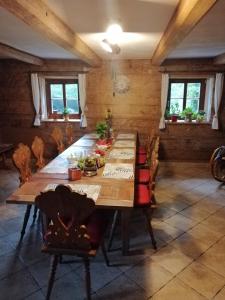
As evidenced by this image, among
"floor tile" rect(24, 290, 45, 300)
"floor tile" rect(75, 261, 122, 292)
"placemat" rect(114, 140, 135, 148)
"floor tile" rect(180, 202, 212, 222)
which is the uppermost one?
"placemat" rect(114, 140, 135, 148)

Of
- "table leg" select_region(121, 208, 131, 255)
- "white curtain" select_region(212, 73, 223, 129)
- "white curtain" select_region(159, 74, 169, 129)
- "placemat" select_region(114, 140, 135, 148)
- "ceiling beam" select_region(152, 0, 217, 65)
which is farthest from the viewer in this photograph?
"white curtain" select_region(159, 74, 169, 129)

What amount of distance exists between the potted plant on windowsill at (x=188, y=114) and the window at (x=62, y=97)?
2.42 metres

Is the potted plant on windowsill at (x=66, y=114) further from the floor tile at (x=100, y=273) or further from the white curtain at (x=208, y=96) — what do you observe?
the floor tile at (x=100, y=273)

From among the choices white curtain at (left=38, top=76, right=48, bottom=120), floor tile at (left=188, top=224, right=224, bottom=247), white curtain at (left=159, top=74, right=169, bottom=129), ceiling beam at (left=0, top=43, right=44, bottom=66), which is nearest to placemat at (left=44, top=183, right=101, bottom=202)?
floor tile at (left=188, top=224, right=224, bottom=247)

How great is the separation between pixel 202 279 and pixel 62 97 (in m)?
4.68

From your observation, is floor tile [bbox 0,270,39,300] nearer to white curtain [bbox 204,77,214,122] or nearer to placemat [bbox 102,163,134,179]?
placemat [bbox 102,163,134,179]

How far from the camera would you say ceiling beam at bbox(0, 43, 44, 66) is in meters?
3.50

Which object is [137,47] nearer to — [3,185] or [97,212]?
[97,212]

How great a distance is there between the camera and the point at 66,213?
160 cm

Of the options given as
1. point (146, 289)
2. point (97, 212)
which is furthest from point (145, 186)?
point (146, 289)

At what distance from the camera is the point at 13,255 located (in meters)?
2.30

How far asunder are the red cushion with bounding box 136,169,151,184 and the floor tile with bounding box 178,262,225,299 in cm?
107

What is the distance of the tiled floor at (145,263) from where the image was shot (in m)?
1.89

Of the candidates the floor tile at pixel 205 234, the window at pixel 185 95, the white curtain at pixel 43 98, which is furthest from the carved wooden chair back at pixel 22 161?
the window at pixel 185 95
